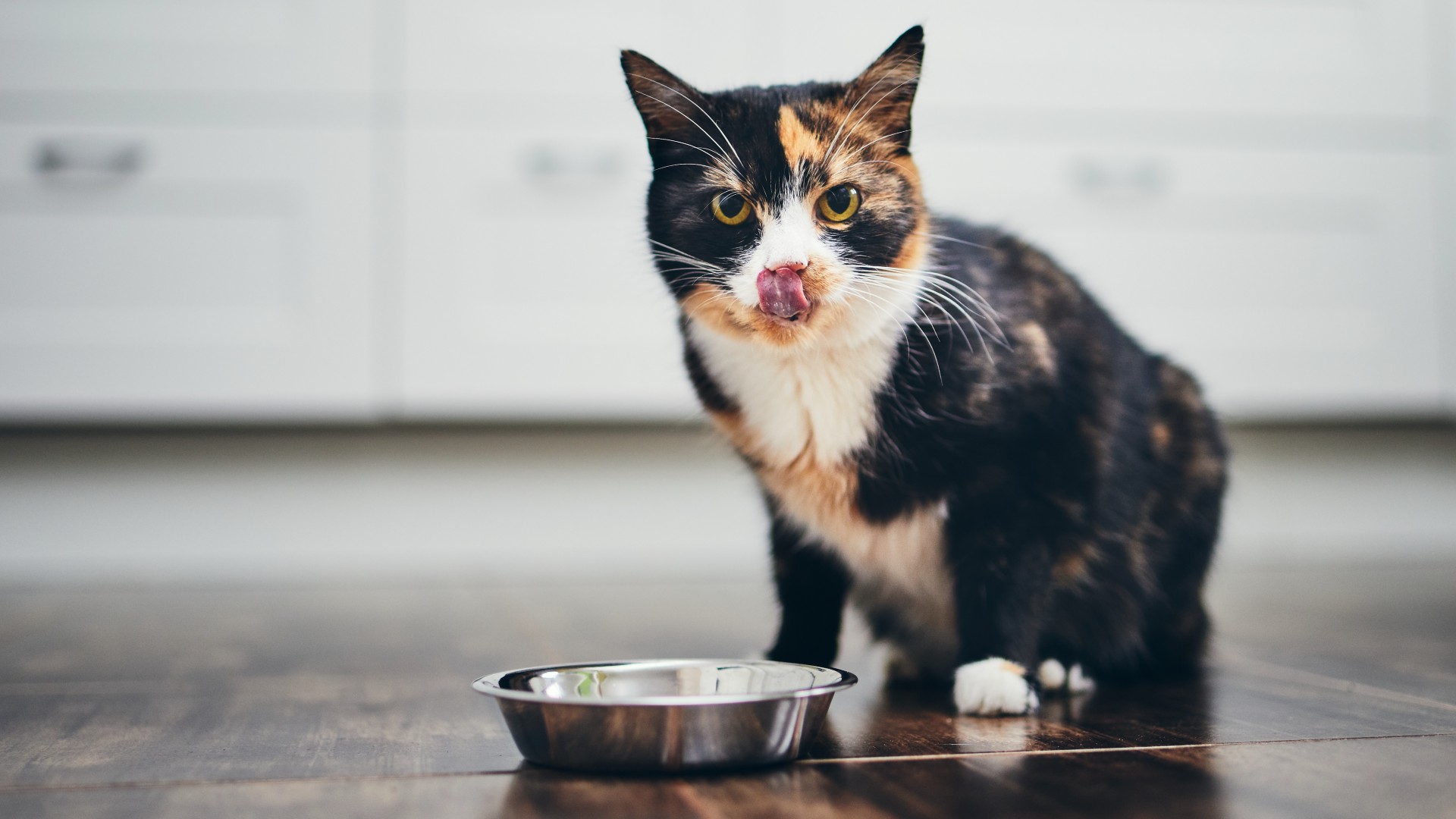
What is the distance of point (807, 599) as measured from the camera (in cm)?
111

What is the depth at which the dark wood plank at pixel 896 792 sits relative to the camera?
2.06 ft

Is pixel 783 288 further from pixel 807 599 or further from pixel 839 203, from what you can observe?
pixel 807 599

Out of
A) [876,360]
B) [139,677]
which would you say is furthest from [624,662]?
[139,677]

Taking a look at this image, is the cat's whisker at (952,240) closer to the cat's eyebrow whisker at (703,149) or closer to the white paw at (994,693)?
the cat's eyebrow whisker at (703,149)

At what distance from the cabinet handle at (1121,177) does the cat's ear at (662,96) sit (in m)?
1.38

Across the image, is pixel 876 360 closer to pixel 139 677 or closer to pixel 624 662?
pixel 624 662

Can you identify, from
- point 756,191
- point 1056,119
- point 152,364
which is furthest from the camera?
point 1056,119

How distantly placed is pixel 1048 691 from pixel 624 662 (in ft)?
1.32

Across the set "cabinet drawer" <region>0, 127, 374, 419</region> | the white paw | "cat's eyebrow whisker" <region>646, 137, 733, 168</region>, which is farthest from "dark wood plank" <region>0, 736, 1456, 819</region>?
"cabinet drawer" <region>0, 127, 374, 419</region>

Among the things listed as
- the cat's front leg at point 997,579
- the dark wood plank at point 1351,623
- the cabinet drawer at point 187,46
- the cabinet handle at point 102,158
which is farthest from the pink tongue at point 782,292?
the cabinet handle at point 102,158

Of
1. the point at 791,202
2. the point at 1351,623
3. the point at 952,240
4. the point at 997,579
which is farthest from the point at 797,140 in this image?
the point at 1351,623

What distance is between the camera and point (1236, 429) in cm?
239

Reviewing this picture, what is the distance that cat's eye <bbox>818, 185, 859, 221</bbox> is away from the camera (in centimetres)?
100

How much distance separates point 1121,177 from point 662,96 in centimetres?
145
